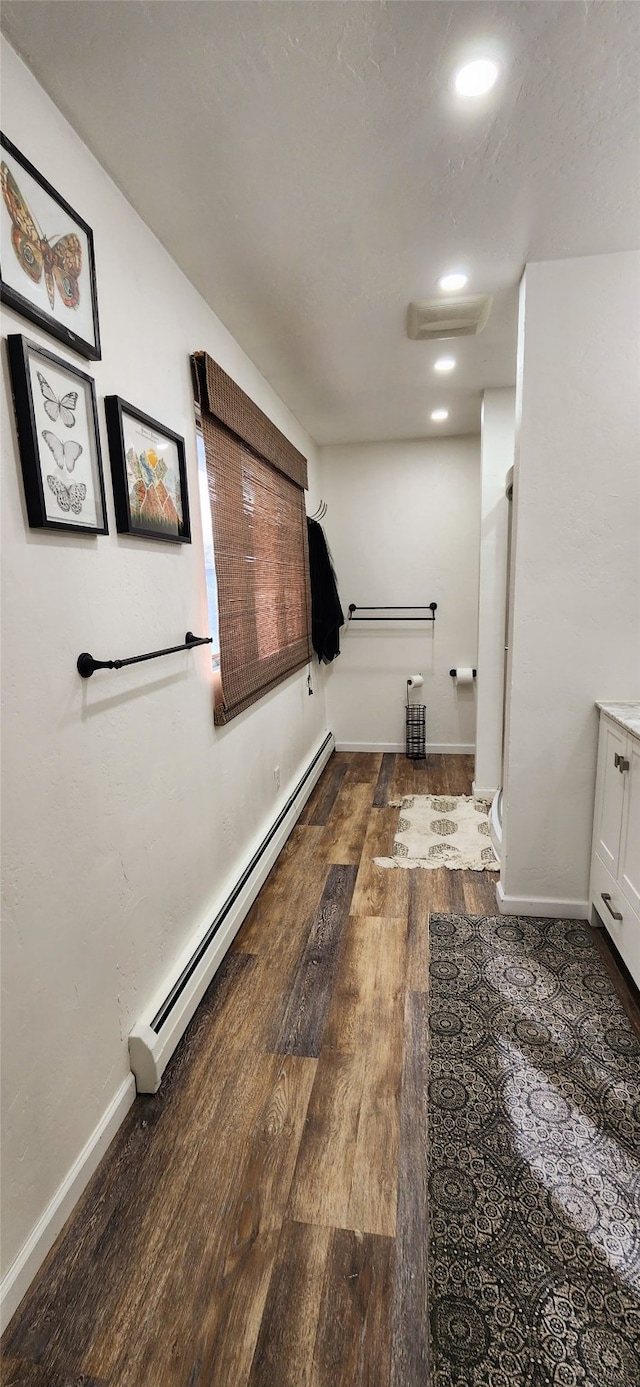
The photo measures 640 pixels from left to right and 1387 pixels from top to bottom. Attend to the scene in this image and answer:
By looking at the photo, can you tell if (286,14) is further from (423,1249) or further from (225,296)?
(423,1249)

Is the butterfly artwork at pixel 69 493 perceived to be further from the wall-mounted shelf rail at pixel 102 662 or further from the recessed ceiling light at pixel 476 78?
the recessed ceiling light at pixel 476 78

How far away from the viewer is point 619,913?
1.88m

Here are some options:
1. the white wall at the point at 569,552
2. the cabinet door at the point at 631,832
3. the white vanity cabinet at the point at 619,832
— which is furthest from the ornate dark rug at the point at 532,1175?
the white wall at the point at 569,552

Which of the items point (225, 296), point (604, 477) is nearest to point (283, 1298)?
point (604, 477)

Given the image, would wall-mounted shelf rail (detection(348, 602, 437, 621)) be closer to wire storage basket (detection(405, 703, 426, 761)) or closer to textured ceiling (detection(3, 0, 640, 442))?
wire storage basket (detection(405, 703, 426, 761))

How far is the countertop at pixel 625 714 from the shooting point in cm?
177

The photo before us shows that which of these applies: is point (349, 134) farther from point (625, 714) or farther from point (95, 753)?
point (625, 714)

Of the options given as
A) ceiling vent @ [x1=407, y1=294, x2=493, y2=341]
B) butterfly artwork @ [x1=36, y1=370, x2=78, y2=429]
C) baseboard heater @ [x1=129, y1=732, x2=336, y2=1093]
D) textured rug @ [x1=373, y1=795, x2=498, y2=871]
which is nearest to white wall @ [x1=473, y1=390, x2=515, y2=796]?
textured rug @ [x1=373, y1=795, x2=498, y2=871]

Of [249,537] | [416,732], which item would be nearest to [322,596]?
[416,732]

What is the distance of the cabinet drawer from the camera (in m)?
1.74

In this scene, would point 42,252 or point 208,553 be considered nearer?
point 42,252

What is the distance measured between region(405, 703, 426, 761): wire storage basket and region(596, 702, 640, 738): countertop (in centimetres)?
226

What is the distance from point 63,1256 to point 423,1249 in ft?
2.37

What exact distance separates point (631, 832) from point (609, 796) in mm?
230
